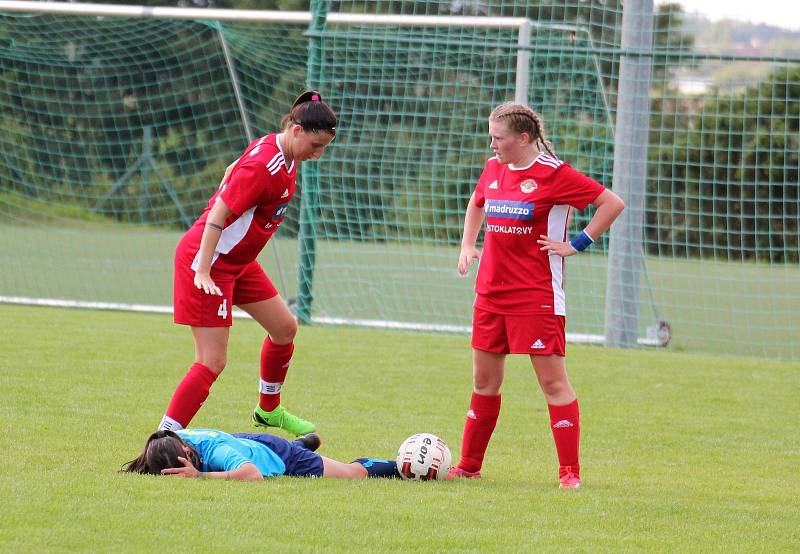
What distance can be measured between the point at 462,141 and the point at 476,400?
40.2ft

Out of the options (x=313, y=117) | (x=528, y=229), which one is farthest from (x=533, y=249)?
(x=313, y=117)

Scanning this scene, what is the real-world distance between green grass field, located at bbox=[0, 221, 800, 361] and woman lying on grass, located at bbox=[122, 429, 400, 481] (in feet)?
25.7

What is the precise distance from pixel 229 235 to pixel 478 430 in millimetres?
1563

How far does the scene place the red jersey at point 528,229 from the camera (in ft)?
18.8

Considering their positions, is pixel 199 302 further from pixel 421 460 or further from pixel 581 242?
pixel 581 242

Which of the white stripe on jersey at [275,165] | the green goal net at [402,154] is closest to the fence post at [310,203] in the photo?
the green goal net at [402,154]

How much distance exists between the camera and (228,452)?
17.9 feet

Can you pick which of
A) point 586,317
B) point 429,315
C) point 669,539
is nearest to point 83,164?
point 429,315

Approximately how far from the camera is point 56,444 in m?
6.17

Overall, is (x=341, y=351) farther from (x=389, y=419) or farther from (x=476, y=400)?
(x=476, y=400)

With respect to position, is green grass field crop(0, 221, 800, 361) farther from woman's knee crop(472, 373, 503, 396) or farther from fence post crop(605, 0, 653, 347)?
woman's knee crop(472, 373, 503, 396)

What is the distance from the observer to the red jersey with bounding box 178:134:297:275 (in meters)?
5.80

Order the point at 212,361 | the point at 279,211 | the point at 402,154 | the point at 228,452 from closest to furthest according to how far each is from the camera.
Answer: the point at 228,452 < the point at 212,361 < the point at 279,211 < the point at 402,154

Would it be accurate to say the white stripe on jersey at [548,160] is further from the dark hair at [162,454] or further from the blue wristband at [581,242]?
the dark hair at [162,454]
